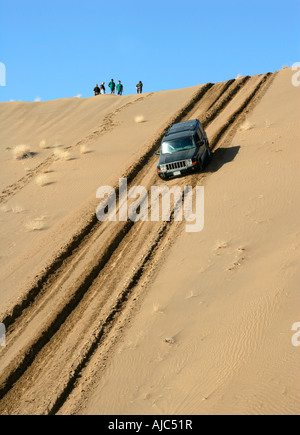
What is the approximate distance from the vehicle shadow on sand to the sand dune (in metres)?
0.09

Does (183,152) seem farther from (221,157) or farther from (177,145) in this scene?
(221,157)

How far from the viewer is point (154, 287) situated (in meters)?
11.7

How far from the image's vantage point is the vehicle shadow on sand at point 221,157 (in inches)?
729

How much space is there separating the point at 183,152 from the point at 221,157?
7.02 feet

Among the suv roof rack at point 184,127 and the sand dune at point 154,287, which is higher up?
the suv roof rack at point 184,127

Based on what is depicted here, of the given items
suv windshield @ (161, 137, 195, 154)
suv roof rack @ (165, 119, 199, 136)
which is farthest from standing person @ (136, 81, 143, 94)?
suv windshield @ (161, 137, 195, 154)

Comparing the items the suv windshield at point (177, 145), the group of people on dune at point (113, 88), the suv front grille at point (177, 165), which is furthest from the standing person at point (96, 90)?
the suv front grille at point (177, 165)

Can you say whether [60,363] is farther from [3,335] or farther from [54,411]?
[3,335]

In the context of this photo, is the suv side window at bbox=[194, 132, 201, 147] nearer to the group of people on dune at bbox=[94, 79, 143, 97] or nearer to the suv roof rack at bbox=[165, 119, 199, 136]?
the suv roof rack at bbox=[165, 119, 199, 136]

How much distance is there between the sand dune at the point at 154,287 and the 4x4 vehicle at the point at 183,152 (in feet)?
1.65

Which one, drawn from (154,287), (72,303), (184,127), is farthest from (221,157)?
(72,303)

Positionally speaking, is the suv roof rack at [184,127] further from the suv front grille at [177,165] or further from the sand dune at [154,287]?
the suv front grille at [177,165]
